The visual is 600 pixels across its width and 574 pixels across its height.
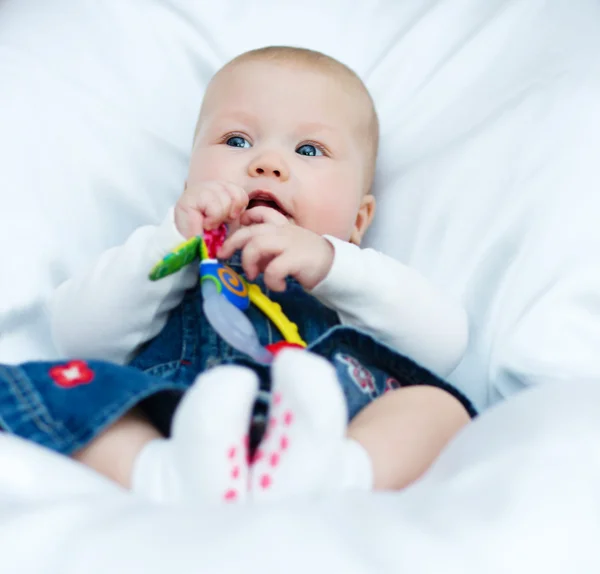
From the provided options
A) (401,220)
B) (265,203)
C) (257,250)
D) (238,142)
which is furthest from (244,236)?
(401,220)

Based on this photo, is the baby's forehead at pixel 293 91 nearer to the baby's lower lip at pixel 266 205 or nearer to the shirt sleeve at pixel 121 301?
the baby's lower lip at pixel 266 205

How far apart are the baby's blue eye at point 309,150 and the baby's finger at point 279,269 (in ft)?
0.80

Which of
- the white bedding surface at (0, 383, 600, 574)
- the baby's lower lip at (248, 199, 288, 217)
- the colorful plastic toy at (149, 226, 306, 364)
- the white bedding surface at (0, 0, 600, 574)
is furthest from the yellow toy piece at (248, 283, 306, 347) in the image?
the white bedding surface at (0, 383, 600, 574)

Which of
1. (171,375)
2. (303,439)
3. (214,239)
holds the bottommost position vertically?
(171,375)

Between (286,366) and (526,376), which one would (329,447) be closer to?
(286,366)

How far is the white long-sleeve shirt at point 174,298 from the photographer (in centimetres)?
86

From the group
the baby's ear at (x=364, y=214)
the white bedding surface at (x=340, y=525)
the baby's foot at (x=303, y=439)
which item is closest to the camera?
the white bedding surface at (x=340, y=525)

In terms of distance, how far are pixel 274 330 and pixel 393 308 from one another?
126 mm

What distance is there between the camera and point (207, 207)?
87cm

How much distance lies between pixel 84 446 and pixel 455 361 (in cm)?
42

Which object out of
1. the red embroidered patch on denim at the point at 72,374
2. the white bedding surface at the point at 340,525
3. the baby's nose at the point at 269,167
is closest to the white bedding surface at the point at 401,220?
the white bedding surface at the point at 340,525

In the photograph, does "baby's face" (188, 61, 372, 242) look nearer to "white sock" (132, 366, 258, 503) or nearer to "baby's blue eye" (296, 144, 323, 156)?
"baby's blue eye" (296, 144, 323, 156)

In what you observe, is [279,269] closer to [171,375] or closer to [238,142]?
[171,375]

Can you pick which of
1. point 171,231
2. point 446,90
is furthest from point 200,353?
point 446,90
